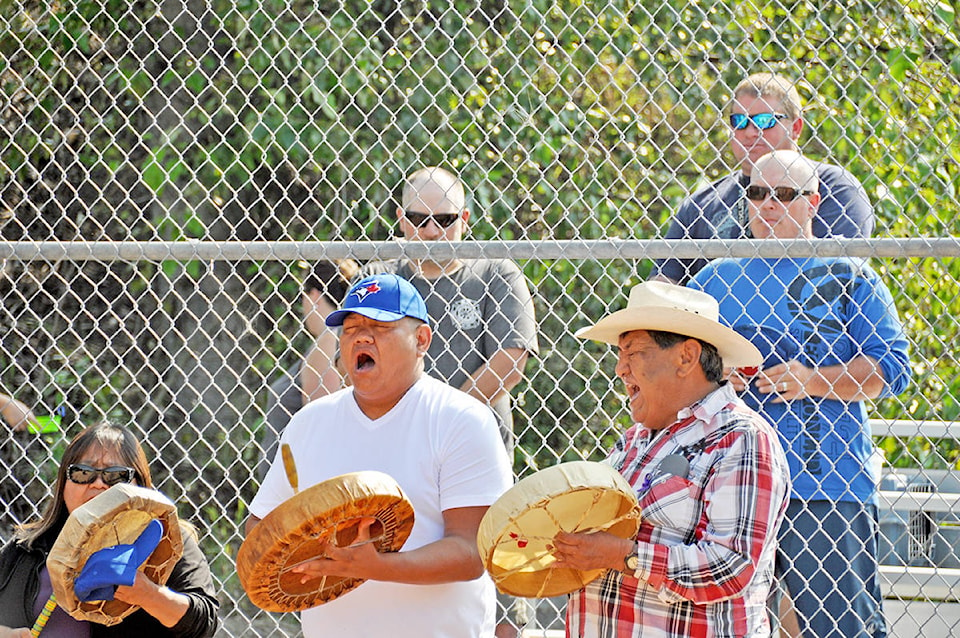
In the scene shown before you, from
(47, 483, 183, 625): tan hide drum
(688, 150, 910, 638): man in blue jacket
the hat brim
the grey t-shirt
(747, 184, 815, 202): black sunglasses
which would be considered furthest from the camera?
the grey t-shirt

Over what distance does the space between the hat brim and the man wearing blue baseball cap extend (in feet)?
1.48

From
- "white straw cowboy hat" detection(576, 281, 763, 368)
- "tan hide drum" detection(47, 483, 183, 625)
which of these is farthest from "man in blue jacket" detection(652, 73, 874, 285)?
"tan hide drum" detection(47, 483, 183, 625)

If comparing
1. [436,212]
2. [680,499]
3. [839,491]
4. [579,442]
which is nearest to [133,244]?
[436,212]

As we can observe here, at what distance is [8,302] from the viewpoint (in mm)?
5781

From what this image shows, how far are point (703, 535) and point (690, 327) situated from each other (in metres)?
0.49

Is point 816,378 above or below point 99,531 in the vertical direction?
below

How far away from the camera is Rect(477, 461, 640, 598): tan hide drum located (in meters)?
2.63

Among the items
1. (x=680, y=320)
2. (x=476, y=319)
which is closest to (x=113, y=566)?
(x=680, y=320)

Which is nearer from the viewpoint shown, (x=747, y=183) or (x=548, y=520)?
(x=548, y=520)

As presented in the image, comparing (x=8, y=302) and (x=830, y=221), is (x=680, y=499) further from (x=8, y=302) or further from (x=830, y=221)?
(x=8, y=302)

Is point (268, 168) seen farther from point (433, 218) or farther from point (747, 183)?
point (747, 183)

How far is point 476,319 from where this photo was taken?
425 cm

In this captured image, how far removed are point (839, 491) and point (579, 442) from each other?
266 centimetres

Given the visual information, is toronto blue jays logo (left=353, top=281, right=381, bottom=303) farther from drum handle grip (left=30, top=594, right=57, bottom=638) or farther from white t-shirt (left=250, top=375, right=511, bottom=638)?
drum handle grip (left=30, top=594, right=57, bottom=638)
